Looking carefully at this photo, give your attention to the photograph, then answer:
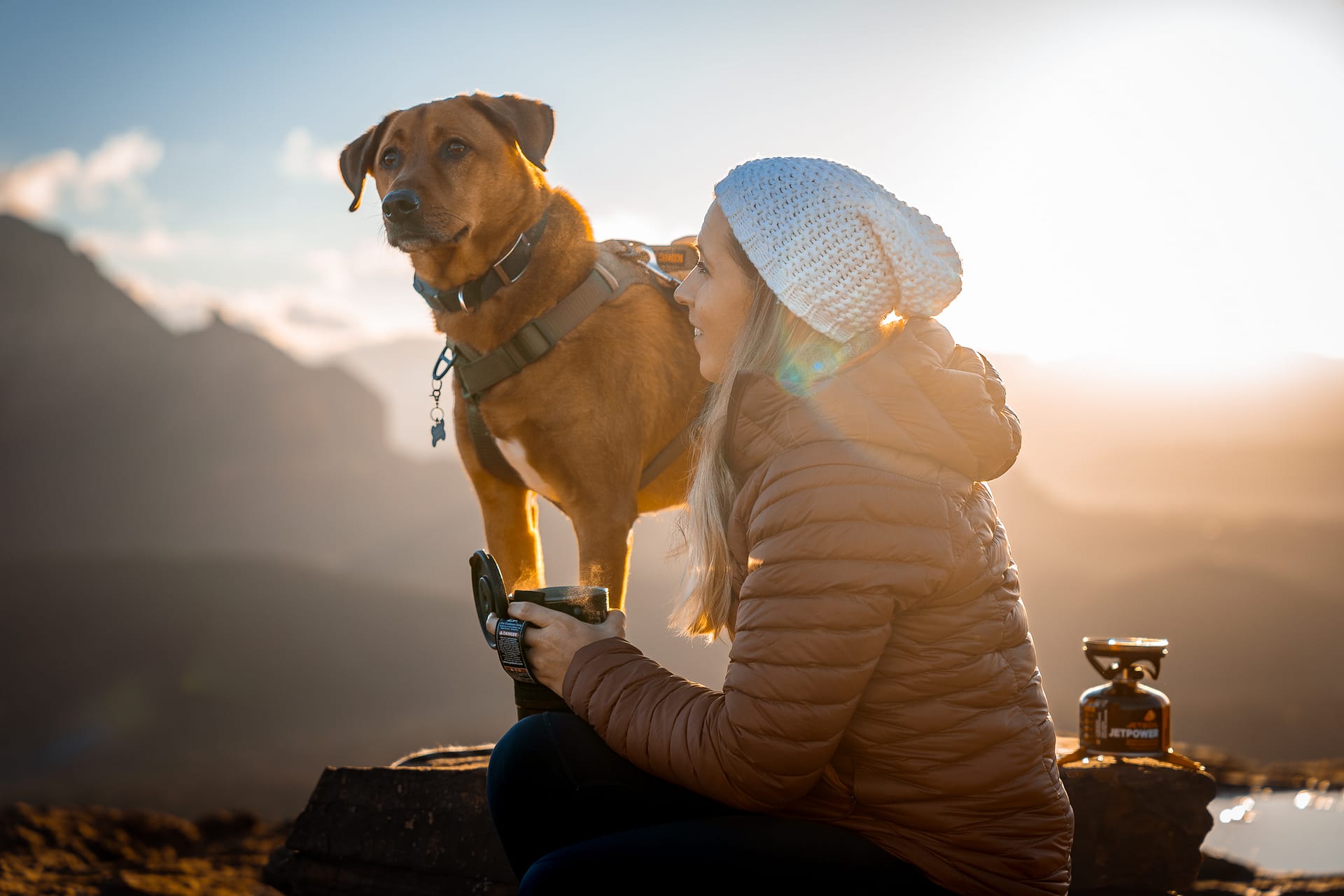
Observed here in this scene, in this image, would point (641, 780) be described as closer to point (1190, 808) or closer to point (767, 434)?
point (767, 434)

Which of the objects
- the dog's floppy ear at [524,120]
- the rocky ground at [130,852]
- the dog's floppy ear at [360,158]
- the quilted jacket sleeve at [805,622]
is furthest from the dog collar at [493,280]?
the rocky ground at [130,852]

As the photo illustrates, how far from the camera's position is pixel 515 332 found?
10.2 feet

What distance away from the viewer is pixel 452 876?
122 inches

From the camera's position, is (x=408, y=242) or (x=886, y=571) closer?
(x=886, y=571)

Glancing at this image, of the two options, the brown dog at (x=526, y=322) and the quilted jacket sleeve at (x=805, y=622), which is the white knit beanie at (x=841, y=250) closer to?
the quilted jacket sleeve at (x=805, y=622)

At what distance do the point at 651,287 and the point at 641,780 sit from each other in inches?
84.9

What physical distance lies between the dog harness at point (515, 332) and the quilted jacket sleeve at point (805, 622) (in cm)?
169

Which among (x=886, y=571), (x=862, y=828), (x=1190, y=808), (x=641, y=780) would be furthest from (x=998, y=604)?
(x=1190, y=808)

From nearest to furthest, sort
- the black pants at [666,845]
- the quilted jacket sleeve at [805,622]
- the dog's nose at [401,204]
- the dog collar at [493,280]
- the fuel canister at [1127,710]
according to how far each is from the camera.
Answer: the quilted jacket sleeve at [805,622] → the black pants at [666,845] → the dog's nose at [401,204] → the dog collar at [493,280] → the fuel canister at [1127,710]

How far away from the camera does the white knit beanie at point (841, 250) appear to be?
1.66 meters

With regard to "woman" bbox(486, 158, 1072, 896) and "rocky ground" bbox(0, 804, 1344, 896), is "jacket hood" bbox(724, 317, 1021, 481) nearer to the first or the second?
"woman" bbox(486, 158, 1072, 896)

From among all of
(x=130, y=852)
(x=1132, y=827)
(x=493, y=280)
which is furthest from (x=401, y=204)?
(x=130, y=852)

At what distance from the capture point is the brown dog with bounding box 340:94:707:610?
311 cm

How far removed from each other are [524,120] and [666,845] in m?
2.67
